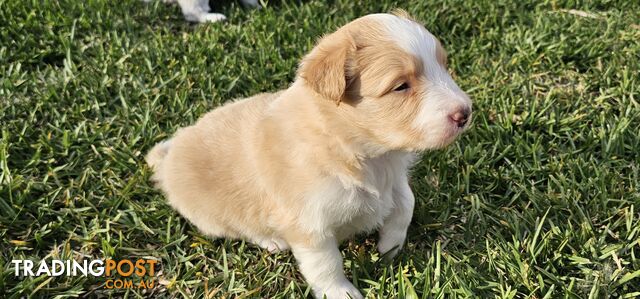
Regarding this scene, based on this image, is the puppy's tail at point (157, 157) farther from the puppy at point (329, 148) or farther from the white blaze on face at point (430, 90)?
the white blaze on face at point (430, 90)

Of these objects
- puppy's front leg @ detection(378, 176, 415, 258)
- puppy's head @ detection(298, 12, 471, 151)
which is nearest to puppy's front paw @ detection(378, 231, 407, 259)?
puppy's front leg @ detection(378, 176, 415, 258)

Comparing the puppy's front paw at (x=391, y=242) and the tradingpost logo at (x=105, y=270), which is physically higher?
the puppy's front paw at (x=391, y=242)

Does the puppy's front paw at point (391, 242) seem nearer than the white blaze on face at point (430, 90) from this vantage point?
No

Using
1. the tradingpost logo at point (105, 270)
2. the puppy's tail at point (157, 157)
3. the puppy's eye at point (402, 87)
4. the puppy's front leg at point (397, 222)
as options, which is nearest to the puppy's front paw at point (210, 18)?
the puppy's tail at point (157, 157)

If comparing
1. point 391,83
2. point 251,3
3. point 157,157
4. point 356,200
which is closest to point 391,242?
point 356,200

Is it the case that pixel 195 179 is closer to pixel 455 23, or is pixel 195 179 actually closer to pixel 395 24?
pixel 395 24

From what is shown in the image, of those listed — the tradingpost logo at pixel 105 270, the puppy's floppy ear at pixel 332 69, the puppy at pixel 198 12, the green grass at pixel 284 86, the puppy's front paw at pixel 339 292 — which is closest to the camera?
the puppy's floppy ear at pixel 332 69

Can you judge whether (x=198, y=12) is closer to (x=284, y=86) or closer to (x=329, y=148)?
(x=284, y=86)

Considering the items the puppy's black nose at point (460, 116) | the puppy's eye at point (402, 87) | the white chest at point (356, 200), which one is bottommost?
the white chest at point (356, 200)

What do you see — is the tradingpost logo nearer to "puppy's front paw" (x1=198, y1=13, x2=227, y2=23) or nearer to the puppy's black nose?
the puppy's black nose
